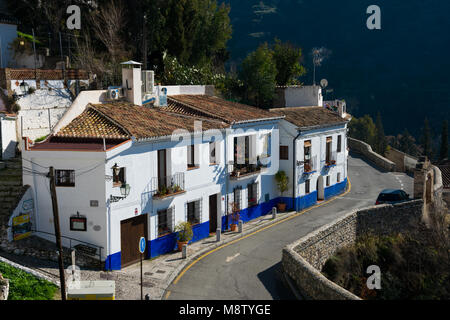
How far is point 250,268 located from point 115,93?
1168 centimetres

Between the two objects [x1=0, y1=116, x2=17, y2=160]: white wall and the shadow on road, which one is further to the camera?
[x1=0, y1=116, x2=17, y2=160]: white wall

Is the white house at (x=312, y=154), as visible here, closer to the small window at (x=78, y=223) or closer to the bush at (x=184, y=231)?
the bush at (x=184, y=231)

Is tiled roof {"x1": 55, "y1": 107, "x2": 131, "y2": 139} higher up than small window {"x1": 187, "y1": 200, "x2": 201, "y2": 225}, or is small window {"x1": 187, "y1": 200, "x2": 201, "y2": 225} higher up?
tiled roof {"x1": 55, "y1": 107, "x2": 131, "y2": 139}

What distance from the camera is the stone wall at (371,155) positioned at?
177 ft

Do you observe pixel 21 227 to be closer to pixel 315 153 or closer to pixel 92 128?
pixel 92 128

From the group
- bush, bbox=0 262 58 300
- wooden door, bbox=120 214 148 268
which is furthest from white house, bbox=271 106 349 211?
bush, bbox=0 262 58 300

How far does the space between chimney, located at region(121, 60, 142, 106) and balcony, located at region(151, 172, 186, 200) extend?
18.2ft

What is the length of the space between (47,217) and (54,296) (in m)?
5.16

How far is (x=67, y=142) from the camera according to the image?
24.5 metres

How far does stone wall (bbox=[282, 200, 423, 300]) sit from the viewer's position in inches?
833

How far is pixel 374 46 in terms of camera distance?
536ft

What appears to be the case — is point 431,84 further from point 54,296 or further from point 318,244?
point 54,296

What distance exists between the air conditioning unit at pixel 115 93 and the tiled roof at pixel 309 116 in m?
11.8

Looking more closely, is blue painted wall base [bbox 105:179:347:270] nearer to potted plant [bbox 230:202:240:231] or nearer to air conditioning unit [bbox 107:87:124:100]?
potted plant [bbox 230:202:240:231]
